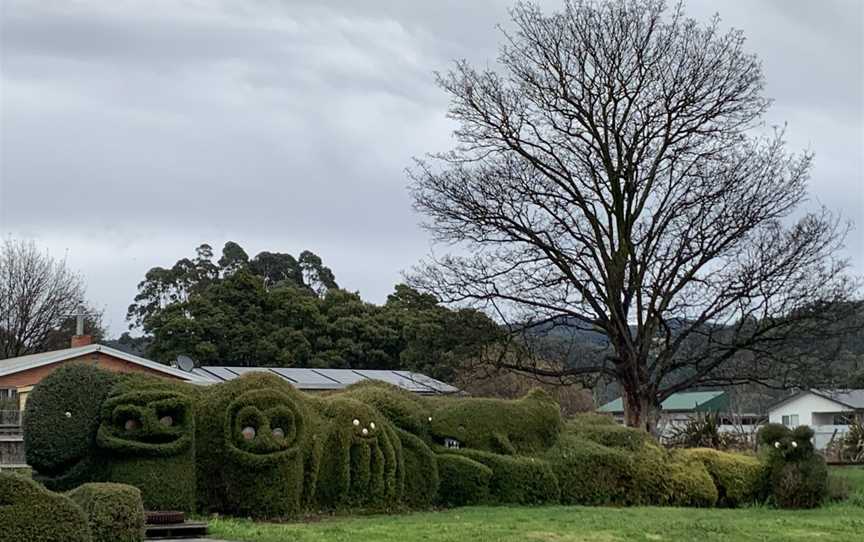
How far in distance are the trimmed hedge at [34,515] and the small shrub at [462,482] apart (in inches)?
351

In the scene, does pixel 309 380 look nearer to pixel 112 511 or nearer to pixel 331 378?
pixel 331 378

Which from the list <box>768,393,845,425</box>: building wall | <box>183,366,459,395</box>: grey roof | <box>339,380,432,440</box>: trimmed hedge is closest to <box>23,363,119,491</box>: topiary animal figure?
<box>339,380,432,440</box>: trimmed hedge

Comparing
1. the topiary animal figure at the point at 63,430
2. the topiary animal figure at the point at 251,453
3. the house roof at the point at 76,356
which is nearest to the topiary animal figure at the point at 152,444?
the topiary animal figure at the point at 63,430

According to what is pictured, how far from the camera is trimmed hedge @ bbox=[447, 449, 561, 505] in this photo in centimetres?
1756

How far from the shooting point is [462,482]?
1734cm

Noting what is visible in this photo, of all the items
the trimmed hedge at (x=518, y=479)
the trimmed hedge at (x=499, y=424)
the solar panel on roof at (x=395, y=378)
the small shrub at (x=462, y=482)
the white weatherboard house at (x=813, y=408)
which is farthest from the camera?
the white weatherboard house at (x=813, y=408)

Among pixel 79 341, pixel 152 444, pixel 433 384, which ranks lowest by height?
pixel 152 444

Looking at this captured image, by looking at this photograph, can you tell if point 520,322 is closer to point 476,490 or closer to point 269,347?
point 476,490

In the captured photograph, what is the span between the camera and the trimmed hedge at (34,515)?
8.69 m

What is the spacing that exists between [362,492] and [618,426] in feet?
20.1

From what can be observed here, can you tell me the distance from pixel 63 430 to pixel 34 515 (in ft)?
18.8

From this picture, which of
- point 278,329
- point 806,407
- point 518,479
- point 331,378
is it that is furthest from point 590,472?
point 806,407

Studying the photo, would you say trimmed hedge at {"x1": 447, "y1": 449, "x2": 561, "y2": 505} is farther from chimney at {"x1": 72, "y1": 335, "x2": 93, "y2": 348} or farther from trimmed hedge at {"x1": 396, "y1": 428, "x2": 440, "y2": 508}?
chimney at {"x1": 72, "y1": 335, "x2": 93, "y2": 348}

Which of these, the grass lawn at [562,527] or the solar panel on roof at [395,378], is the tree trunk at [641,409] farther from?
the solar panel on roof at [395,378]
